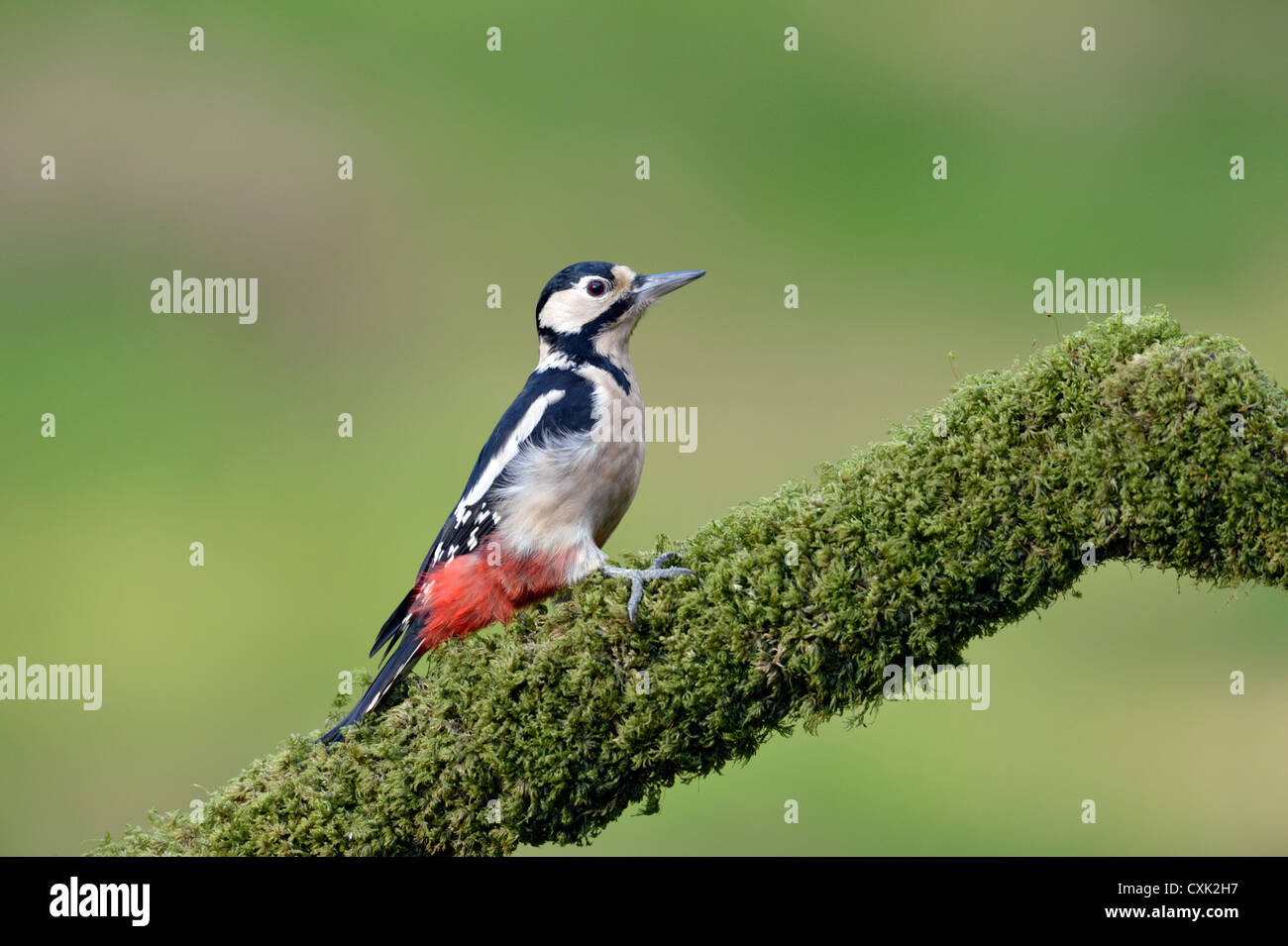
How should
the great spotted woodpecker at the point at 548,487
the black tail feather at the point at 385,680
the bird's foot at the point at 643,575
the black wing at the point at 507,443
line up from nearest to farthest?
the bird's foot at the point at 643,575
the black tail feather at the point at 385,680
the great spotted woodpecker at the point at 548,487
the black wing at the point at 507,443

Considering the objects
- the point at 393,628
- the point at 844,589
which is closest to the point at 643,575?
the point at 844,589

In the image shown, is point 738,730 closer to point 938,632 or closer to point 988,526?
point 938,632

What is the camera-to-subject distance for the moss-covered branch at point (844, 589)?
2668 mm

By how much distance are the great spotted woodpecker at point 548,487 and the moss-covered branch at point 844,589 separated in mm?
252

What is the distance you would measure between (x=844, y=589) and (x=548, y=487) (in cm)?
114

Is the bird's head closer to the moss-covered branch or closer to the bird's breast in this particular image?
the bird's breast

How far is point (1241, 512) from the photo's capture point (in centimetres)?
264

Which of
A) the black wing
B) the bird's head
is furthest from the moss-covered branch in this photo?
the bird's head

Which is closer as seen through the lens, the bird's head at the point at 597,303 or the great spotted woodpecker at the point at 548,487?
the great spotted woodpecker at the point at 548,487

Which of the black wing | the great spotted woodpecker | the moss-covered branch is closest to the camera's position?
the moss-covered branch

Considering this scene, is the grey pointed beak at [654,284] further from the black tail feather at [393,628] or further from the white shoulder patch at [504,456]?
the black tail feather at [393,628]

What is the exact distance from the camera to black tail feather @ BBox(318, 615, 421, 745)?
9.84 ft

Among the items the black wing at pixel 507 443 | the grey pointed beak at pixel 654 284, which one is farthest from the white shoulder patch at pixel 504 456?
the grey pointed beak at pixel 654 284

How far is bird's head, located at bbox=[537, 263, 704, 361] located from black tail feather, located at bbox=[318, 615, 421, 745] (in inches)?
45.8
